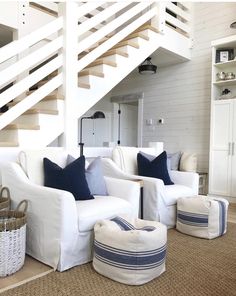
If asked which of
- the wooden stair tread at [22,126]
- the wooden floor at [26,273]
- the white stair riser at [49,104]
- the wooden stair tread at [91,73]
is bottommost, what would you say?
the wooden floor at [26,273]

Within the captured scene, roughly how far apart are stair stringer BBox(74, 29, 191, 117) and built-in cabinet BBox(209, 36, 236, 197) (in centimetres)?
63

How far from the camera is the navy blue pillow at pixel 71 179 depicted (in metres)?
2.37

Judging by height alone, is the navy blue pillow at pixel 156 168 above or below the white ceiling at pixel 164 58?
below

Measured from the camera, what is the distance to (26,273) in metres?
2.03

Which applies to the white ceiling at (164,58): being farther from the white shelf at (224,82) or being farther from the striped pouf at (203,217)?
the striped pouf at (203,217)

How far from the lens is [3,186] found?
8.29ft

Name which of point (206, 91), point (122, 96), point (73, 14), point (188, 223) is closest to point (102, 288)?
point (188, 223)

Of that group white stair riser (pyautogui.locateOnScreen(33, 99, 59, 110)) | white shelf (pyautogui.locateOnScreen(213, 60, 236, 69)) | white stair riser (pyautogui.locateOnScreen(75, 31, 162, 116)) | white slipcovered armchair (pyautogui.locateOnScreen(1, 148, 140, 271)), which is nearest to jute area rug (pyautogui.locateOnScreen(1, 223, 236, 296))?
white slipcovered armchair (pyautogui.locateOnScreen(1, 148, 140, 271))

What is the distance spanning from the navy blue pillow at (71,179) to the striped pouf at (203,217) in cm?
105

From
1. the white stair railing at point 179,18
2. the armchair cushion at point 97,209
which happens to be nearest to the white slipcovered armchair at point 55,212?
the armchair cushion at point 97,209

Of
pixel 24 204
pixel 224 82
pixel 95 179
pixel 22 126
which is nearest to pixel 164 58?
pixel 224 82

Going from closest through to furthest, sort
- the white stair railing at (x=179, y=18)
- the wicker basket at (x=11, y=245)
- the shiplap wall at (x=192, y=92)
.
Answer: the wicker basket at (x=11, y=245)
the white stair railing at (x=179, y=18)
the shiplap wall at (x=192, y=92)

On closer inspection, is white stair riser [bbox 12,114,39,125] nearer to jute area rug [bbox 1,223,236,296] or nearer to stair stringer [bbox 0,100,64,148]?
stair stringer [bbox 0,100,64,148]

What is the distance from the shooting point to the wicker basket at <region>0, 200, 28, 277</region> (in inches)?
76.9
